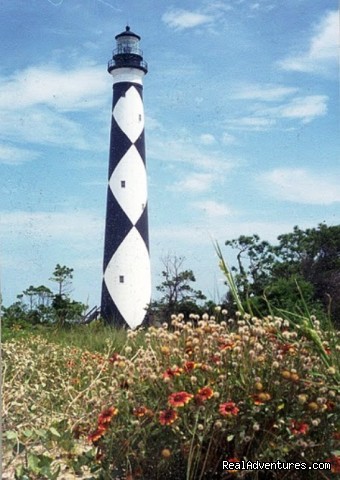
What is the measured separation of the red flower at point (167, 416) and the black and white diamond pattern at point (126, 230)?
13180mm

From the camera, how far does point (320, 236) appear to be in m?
15.3

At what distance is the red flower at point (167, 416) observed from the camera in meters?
2.47

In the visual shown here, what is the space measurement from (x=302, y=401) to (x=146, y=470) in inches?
27.4

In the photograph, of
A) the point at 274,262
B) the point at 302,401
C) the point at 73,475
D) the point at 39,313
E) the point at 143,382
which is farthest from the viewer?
the point at 274,262

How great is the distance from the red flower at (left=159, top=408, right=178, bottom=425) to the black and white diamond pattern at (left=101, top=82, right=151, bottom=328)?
519 inches

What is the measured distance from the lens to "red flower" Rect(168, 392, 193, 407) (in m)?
2.47

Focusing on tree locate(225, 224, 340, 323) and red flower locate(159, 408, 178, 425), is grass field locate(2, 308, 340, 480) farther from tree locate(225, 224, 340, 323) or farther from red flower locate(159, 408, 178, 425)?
tree locate(225, 224, 340, 323)

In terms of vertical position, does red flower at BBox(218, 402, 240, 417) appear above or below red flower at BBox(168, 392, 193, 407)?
below

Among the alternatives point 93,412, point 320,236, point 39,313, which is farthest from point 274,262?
point 93,412

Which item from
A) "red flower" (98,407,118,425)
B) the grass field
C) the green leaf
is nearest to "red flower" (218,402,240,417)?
the grass field

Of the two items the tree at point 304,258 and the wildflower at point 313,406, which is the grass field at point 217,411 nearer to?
the wildflower at point 313,406

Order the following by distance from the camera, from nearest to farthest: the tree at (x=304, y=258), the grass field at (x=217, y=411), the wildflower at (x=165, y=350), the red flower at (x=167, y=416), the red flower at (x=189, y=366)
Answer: the red flower at (x=167, y=416) → the grass field at (x=217, y=411) → the red flower at (x=189, y=366) → the wildflower at (x=165, y=350) → the tree at (x=304, y=258)

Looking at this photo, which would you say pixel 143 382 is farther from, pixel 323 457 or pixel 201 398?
pixel 323 457

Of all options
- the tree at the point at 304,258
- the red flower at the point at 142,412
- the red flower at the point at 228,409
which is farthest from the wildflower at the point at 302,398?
the tree at the point at 304,258
